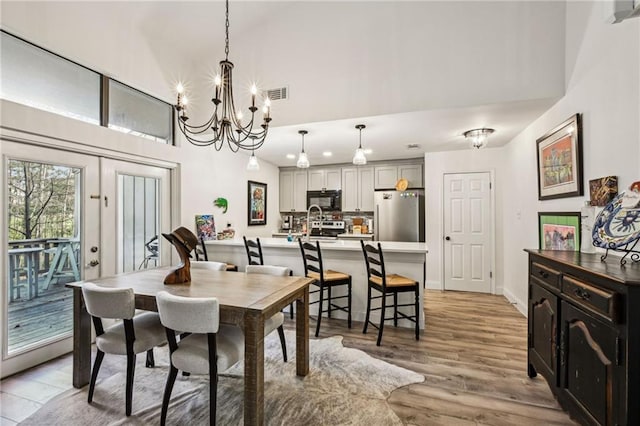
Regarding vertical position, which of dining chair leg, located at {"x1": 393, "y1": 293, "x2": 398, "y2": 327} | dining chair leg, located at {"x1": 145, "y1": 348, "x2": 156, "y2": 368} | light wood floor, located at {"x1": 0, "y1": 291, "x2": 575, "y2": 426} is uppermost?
dining chair leg, located at {"x1": 393, "y1": 293, "x2": 398, "y2": 327}

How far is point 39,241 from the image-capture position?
8.60 feet

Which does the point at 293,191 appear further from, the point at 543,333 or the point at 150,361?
the point at 543,333

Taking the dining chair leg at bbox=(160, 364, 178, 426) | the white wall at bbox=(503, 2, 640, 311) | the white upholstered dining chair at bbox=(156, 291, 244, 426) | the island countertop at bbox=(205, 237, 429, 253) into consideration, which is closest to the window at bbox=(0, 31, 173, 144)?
the island countertop at bbox=(205, 237, 429, 253)

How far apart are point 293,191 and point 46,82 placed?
4.44 meters

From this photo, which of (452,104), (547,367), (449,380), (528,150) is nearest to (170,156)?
(452,104)

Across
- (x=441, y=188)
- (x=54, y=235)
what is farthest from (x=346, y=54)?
(x=54, y=235)

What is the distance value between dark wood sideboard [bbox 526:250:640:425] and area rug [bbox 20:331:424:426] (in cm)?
95

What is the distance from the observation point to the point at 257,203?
582cm

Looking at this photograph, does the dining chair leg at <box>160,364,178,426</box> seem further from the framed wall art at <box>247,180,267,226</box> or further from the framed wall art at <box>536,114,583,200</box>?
the framed wall art at <box>247,180,267,226</box>

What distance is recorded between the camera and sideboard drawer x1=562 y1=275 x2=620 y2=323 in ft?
4.41

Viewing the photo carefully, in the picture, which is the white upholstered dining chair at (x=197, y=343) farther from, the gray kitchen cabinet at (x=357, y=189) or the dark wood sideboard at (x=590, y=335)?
the gray kitchen cabinet at (x=357, y=189)

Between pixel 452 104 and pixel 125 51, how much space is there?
3544mm

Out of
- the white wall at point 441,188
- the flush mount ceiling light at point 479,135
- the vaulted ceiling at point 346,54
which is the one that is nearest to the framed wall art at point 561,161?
the vaulted ceiling at point 346,54

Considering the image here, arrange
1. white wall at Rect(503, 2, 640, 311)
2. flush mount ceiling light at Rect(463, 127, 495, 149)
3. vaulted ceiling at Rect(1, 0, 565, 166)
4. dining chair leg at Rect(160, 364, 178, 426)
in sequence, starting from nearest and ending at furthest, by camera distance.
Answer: dining chair leg at Rect(160, 364, 178, 426), white wall at Rect(503, 2, 640, 311), vaulted ceiling at Rect(1, 0, 565, 166), flush mount ceiling light at Rect(463, 127, 495, 149)
